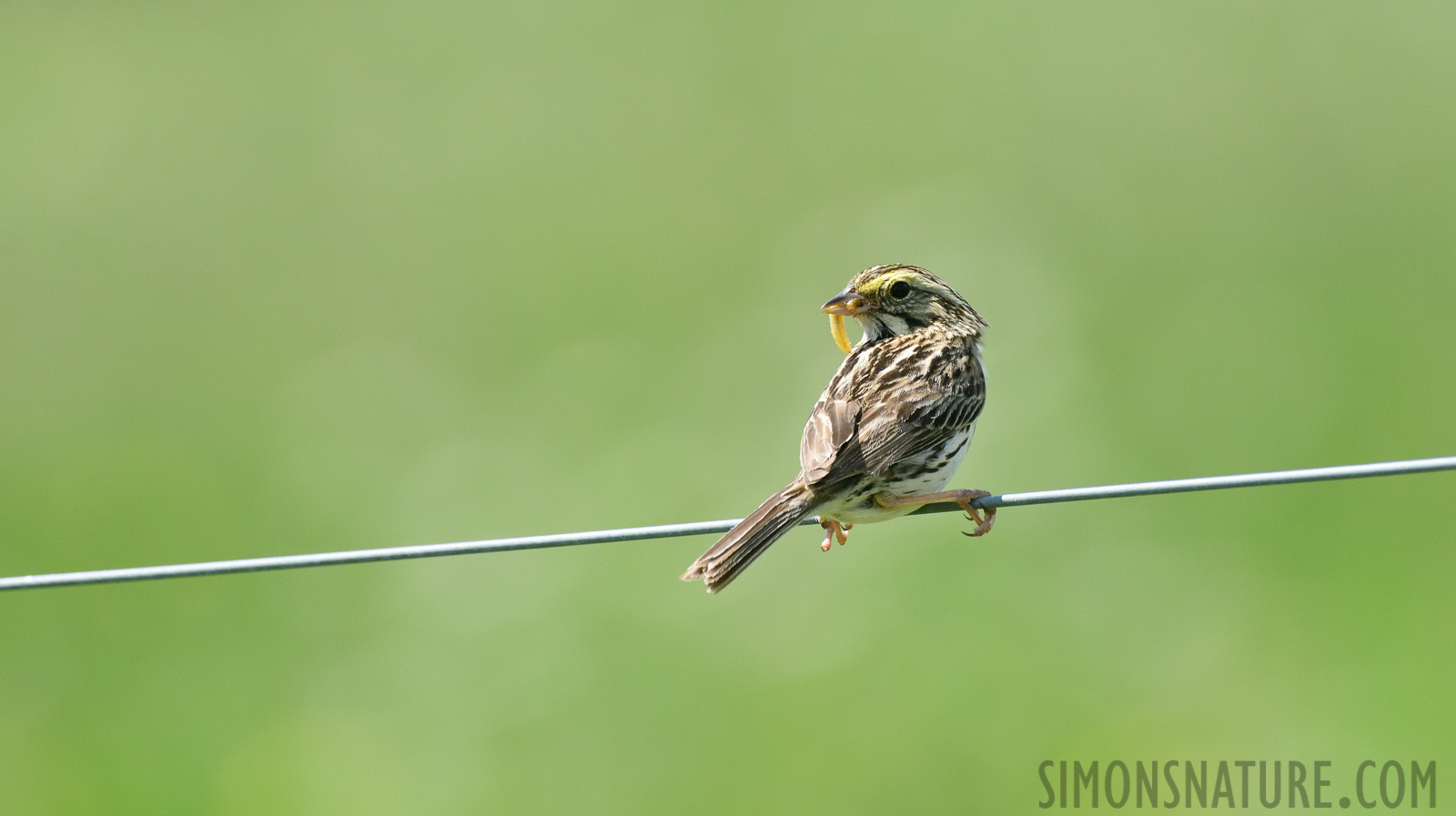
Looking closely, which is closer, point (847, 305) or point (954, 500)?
point (954, 500)

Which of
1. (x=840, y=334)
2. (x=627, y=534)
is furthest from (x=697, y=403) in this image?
(x=627, y=534)

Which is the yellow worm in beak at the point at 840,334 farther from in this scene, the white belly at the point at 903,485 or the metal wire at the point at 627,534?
the metal wire at the point at 627,534

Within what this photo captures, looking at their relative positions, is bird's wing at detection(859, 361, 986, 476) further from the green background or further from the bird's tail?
the green background

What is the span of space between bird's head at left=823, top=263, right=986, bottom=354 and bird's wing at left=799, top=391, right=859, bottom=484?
1125 millimetres

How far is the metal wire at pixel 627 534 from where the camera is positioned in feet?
21.6

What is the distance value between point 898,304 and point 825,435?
175 centimetres

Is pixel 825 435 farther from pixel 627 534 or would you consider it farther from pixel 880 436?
pixel 627 534

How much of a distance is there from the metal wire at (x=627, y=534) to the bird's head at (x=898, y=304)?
9.43 ft

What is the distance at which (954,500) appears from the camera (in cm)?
892

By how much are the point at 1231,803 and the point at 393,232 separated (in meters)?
15.6

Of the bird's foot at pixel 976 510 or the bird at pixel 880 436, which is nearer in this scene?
the bird at pixel 880 436

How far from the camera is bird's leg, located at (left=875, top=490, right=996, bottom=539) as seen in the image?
8.91 m

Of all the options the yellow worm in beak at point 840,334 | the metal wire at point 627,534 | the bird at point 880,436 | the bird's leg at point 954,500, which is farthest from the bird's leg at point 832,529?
the metal wire at point 627,534

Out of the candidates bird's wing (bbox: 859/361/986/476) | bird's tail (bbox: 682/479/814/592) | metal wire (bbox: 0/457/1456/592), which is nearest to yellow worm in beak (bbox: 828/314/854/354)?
bird's wing (bbox: 859/361/986/476)
